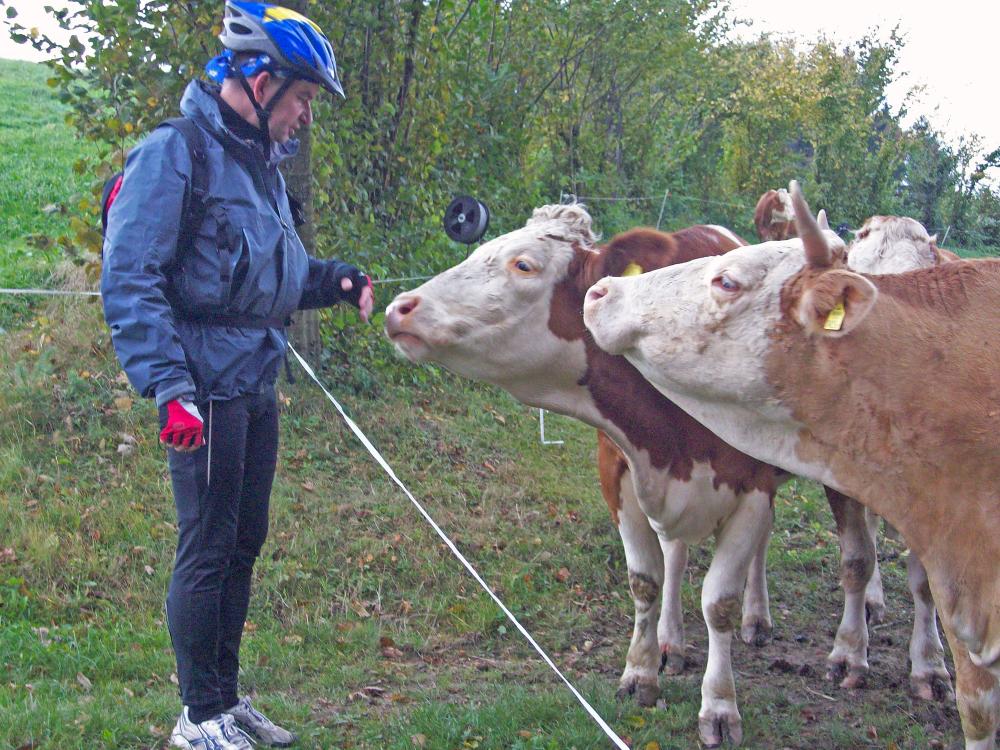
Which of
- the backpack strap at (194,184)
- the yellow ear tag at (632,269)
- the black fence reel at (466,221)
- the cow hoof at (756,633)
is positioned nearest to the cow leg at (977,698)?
the yellow ear tag at (632,269)

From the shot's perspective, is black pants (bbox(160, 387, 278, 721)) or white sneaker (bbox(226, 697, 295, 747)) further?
white sneaker (bbox(226, 697, 295, 747))

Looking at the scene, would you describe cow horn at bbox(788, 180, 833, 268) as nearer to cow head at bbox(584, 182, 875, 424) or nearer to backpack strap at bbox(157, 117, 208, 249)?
cow head at bbox(584, 182, 875, 424)

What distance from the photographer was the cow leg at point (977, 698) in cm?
348

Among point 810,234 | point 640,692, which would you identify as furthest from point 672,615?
point 810,234

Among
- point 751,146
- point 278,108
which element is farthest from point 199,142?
point 751,146

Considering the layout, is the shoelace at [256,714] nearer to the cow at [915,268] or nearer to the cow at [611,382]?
the cow at [611,382]

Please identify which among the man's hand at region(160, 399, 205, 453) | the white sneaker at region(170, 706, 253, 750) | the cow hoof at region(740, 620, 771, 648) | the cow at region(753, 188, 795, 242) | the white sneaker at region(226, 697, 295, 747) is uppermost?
the cow at region(753, 188, 795, 242)

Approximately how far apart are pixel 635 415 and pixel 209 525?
1.71 m

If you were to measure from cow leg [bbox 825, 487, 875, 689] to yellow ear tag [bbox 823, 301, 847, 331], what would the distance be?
94.9 inches

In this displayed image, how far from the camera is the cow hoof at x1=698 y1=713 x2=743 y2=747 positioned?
4.34 meters

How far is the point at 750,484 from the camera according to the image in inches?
177

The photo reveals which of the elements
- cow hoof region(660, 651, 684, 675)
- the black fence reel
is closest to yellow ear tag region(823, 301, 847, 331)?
the black fence reel

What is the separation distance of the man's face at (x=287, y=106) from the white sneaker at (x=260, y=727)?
2.06 m

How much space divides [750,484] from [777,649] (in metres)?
1.47
